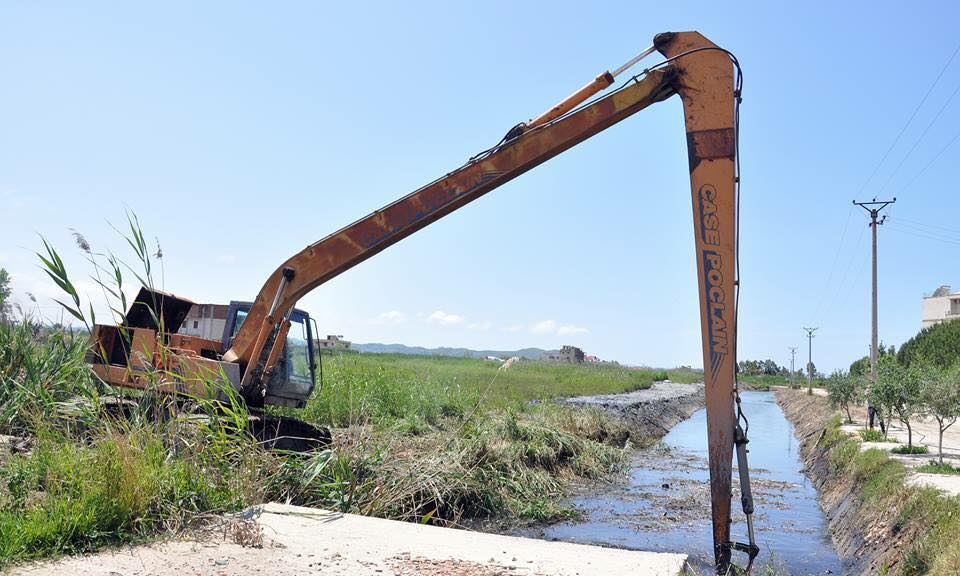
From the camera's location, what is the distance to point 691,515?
1295 centimetres

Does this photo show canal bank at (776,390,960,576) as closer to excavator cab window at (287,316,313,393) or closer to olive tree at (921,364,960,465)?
olive tree at (921,364,960,465)

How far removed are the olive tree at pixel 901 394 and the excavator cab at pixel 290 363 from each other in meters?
12.2

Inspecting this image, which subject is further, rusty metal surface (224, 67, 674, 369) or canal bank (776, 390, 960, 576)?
rusty metal surface (224, 67, 674, 369)

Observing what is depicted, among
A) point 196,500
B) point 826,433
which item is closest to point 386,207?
point 196,500

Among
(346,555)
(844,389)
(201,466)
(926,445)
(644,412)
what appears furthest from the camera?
(644,412)

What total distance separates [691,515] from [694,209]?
7.17 metres

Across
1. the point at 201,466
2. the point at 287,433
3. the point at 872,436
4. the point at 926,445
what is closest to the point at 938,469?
the point at 926,445

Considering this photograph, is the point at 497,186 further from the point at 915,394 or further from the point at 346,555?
the point at 915,394

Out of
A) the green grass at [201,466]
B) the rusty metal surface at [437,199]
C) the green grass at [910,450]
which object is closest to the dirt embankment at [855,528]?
the green grass at [910,450]

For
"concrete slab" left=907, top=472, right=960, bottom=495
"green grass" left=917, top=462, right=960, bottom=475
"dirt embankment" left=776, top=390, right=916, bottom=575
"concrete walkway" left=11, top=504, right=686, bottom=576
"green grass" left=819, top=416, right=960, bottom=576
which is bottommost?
"dirt embankment" left=776, top=390, right=916, bottom=575

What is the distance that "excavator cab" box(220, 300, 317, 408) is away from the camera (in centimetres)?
1075

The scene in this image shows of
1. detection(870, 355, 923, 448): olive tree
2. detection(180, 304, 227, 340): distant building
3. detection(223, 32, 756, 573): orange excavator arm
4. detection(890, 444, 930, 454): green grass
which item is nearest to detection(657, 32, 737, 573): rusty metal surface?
detection(223, 32, 756, 573): orange excavator arm

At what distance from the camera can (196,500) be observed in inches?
288

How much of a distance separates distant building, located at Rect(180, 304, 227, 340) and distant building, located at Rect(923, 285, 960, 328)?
202ft
